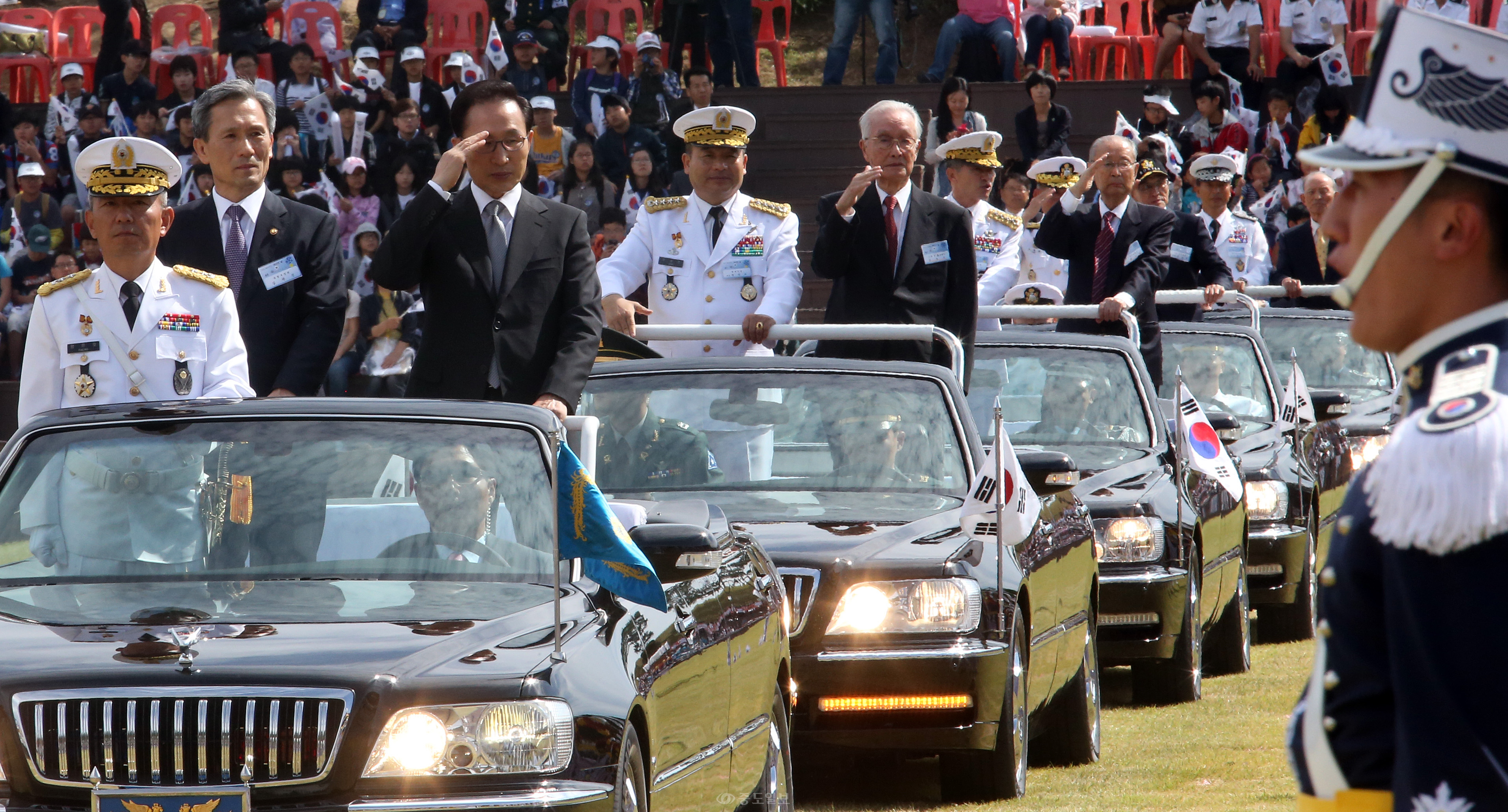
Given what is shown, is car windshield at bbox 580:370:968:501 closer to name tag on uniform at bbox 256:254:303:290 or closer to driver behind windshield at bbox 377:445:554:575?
name tag on uniform at bbox 256:254:303:290

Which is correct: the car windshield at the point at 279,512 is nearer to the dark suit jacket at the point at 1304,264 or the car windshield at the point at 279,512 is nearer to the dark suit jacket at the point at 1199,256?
the dark suit jacket at the point at 1199,256

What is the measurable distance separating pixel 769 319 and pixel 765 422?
1.38 meters

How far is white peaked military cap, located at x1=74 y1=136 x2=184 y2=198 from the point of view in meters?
6.67

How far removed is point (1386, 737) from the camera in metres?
2.34

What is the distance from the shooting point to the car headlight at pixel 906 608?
22.6 feet

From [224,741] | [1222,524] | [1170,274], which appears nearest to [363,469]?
[224,741]

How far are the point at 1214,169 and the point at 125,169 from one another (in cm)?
1073

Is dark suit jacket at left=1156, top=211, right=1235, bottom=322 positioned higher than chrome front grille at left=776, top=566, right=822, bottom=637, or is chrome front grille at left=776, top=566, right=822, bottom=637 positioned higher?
chrome front grille at left=776, top=566, right=822, bottom=637

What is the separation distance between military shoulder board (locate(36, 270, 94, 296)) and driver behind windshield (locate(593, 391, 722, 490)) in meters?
1.91

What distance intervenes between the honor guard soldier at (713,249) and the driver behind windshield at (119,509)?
4517 mm

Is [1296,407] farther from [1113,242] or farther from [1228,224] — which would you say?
[1228,224]

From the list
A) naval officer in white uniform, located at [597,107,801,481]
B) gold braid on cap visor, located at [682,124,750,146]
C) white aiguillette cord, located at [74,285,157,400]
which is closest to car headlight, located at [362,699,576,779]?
white aiguillette cord, located at [74,285,157,400]

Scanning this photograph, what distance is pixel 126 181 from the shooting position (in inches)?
263

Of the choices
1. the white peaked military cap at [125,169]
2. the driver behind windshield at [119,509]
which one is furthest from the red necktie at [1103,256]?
the driver behind windshield at [119,509]
